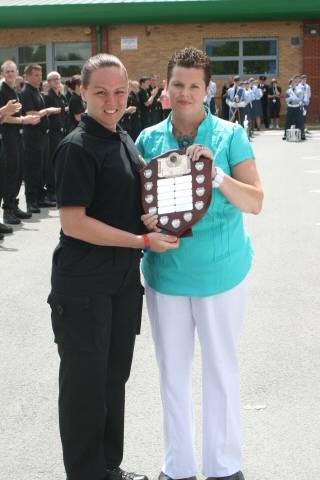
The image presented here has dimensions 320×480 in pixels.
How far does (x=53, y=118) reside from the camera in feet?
42.3

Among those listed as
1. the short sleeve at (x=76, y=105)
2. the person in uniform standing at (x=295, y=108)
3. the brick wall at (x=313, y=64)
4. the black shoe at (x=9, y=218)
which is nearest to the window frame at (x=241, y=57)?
the brick wall at (x=313, y=64)

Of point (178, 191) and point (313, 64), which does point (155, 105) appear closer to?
point (313, 64)

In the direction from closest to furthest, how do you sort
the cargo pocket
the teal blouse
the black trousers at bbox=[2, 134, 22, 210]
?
the cargo pocket, the teal blouse, the black trousers at bbox=[2, 134, 22, 210]

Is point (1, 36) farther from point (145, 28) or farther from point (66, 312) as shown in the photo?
point (66, 312)

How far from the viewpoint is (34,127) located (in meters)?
12.0

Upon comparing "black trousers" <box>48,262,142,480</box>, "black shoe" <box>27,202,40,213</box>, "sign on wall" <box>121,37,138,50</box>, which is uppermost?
"sign on wall" <box>121,37,138,50</box>

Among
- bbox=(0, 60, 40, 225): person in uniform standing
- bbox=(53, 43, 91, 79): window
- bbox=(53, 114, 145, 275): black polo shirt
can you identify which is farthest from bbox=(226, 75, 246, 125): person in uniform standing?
bbox=(53, 114, 145, 275): black polo shirt

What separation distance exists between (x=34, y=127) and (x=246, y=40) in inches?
861

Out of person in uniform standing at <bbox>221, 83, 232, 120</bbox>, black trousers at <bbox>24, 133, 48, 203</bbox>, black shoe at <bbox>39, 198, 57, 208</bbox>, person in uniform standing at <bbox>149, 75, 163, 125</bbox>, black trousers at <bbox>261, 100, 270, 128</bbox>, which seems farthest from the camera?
black trousers at <bbox>261, 100, 270, 128</bbox>

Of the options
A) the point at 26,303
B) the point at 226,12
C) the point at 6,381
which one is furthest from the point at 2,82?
the point at 226,12

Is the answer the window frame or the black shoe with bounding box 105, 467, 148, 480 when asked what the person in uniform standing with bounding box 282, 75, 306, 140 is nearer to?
the window frame

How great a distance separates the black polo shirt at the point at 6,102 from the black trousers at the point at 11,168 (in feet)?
0.10

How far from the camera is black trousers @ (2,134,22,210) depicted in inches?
420

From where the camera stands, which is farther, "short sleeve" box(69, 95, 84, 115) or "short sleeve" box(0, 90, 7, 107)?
"short sleeve" box(69, 95, 84, 115)
